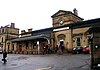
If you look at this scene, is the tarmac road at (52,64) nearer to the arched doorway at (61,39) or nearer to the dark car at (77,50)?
the dark car at (77,50)

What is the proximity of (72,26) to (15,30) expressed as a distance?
3614 cm

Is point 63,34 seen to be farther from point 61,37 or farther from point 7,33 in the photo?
point 7,33

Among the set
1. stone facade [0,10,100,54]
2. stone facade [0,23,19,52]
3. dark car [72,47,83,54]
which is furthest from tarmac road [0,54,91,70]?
stone facade [0,23,19,52]

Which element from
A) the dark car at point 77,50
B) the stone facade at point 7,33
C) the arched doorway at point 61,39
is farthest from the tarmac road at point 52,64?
the stone facade at point 7,33

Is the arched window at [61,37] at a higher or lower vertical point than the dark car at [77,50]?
higher

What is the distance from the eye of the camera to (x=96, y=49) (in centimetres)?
1402

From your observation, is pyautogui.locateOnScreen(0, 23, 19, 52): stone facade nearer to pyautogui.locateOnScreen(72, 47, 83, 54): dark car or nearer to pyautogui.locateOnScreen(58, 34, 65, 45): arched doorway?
pyautogui.locateOnScreen(58, 34, 65, 45): arched doorway

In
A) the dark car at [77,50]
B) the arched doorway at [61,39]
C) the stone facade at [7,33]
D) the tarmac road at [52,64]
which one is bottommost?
the tarmac road at [52,64]

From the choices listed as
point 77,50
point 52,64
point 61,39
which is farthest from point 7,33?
point 52,64

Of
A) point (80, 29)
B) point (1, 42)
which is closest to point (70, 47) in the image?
point (80, 29)

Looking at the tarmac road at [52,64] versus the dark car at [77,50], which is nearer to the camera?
the tarmac road at [52,64]

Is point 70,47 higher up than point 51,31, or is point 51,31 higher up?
point 51,31

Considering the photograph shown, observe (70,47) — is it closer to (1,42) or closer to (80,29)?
(80,29)

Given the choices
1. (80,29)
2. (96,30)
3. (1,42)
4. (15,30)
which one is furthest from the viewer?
(15,30)
